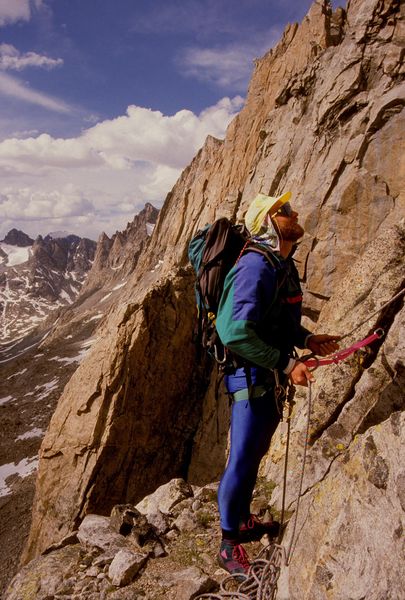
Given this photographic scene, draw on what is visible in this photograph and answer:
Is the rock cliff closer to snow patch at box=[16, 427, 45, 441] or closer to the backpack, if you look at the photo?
the backpack

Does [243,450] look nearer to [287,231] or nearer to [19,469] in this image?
[287,231]

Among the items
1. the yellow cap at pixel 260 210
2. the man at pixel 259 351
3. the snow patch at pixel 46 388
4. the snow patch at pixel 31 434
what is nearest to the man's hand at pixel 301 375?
the man at pixel 259 351

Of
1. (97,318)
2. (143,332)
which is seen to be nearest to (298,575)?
(143,332)

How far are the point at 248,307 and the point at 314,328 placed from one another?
912 cm

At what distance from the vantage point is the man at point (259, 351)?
4691 mm

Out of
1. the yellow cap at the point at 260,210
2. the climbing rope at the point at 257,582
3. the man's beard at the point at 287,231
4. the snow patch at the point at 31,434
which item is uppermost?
the yellow cap at the point at 260,210

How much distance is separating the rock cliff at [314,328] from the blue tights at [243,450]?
79 cm

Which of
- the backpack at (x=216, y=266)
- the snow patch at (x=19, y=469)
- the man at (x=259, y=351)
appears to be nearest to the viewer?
the man at (x=259, y=351)

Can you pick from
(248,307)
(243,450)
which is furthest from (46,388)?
(248,307)

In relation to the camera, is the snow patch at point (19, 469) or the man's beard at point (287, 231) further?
the snow patch at point (19, 469)

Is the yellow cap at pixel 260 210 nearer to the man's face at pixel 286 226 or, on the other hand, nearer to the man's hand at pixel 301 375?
the man's face at pixel 286 226

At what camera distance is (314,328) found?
13.0 metres

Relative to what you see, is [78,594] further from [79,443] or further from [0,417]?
[0,417]

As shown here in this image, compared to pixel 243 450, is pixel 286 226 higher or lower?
higher
